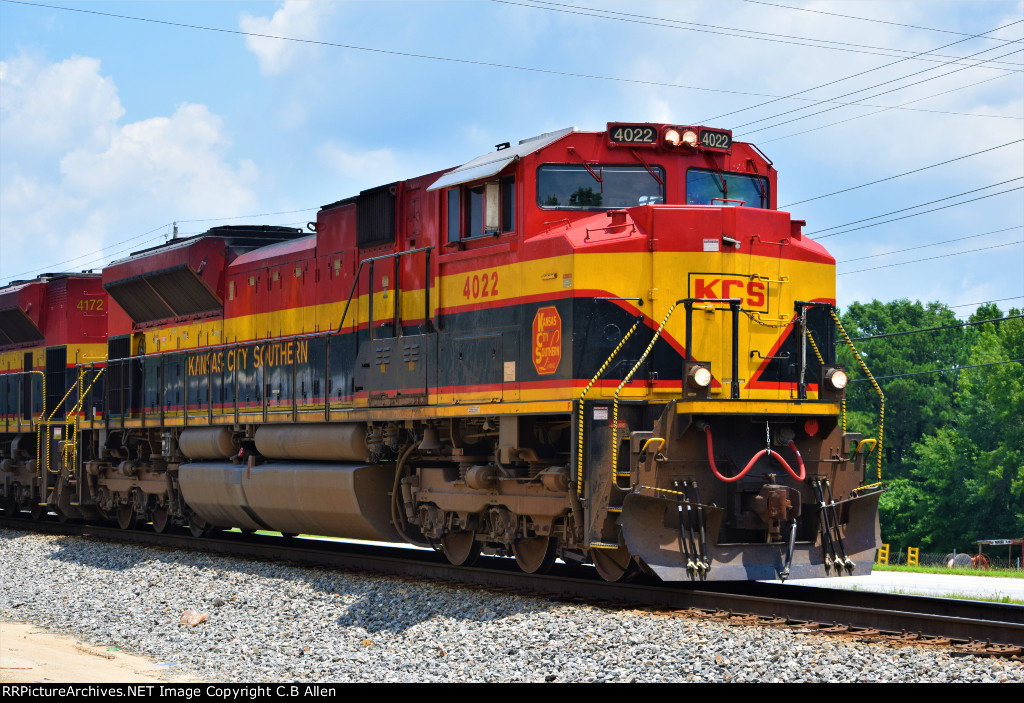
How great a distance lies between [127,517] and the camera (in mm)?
21000

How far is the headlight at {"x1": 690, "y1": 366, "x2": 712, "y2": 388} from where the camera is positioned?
430 inches

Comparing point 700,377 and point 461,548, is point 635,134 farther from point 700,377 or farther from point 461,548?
point 461,548

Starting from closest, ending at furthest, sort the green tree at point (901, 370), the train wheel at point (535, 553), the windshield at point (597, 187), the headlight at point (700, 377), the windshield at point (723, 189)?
the headlight at point (700, 377) < the windshield at point (597, 187) < the windshield at point (723, 189) < the train wheel at point (535, 553) < the green tree at point (901, 370)

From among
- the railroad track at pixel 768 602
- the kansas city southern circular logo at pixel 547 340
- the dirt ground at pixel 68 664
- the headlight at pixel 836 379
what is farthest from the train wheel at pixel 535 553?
the dirt ground at pixel 68 664

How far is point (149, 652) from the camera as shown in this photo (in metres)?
11.1

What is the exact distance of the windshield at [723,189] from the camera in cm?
1215

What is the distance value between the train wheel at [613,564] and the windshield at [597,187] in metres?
3.27

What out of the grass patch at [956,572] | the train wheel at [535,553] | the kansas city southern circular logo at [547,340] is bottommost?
the grass patch at [956,572]

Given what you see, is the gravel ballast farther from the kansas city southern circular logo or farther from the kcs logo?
the kcs logo

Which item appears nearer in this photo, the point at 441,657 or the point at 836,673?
the point at 836,673

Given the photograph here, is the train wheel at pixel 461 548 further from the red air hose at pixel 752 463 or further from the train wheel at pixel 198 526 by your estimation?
the train wheel at pixel 198 526

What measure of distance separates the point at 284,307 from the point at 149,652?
658 cm

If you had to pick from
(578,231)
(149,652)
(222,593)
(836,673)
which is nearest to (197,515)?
(222,593)
